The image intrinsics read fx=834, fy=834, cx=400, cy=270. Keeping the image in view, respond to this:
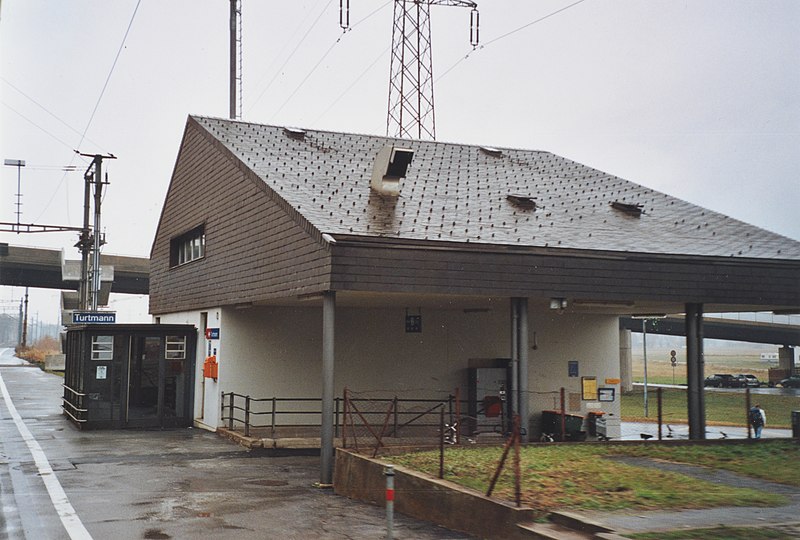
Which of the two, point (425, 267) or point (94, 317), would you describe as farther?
point (94, 317)

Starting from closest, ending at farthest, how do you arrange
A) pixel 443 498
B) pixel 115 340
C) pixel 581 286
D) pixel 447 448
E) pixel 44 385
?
pixel 443 498 < pixel 447 448 < pixel 581 286 < pixel 115 340 < pixel 44 385

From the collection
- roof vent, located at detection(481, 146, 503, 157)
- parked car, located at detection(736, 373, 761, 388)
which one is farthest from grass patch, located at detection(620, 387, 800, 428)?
parked car, located at detection(736, 373, 761, 388)

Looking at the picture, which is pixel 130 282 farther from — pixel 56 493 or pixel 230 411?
pixel 56 493

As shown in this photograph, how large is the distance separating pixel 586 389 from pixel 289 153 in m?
10.6

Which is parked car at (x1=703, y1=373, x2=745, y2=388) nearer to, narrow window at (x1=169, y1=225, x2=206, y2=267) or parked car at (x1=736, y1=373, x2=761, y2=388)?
parked car at (x1=736, y1=373, x2=761, y2=388)

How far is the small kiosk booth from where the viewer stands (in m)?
23.8

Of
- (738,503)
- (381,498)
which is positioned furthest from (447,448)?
(738,503)

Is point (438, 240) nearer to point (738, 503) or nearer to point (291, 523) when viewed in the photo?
point (291, 523)

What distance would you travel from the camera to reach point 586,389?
2370cm

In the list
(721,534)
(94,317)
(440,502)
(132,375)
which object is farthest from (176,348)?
(721,534)

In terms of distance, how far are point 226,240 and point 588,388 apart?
11.0 m

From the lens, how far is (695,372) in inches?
749

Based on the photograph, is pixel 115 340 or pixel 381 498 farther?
pixel 115 340

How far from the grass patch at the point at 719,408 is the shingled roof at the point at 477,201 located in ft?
39.6
